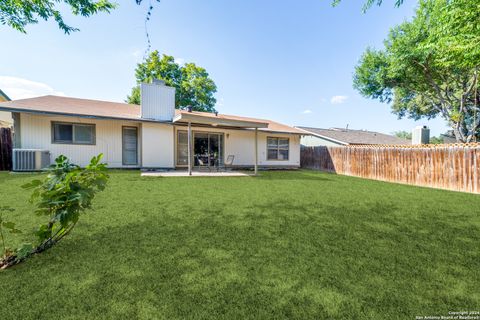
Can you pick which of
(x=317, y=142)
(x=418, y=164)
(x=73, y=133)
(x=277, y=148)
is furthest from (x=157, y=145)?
(x=317, y=142)

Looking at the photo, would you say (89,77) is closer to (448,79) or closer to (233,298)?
(233,298)

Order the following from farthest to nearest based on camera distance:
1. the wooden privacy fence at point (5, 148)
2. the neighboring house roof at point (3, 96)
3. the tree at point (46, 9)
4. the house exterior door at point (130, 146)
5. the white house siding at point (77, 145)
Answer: the neighboring house roof at point (3, 96) → the house exterior door at point (130, 146) → the wooden privacy fence at point (5, 148) → the white house siding at point (77, 145) → the tree at point (46, 9)

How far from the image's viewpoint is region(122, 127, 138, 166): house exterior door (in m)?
11.3

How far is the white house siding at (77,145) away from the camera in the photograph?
9453 millimetres

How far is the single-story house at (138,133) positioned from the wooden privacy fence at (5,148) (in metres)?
1.73

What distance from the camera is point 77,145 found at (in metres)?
10.3

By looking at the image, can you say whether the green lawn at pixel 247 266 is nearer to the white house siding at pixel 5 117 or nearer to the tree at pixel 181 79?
the white house siding at pixel 5 117

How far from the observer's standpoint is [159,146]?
37.6 feet

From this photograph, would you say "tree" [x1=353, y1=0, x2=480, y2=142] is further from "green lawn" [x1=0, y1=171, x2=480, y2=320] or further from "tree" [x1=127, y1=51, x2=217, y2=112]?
"tree" [x1=127, y1=51, x2=217, y2=112]

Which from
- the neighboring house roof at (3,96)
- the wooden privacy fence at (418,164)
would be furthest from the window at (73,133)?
the neighboring house roof at (3,96)

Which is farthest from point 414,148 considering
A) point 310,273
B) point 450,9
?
point 310,273

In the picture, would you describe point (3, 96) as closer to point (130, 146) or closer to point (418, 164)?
point (130, 146)

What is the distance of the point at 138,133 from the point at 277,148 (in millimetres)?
8888

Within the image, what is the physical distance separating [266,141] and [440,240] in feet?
39.4
